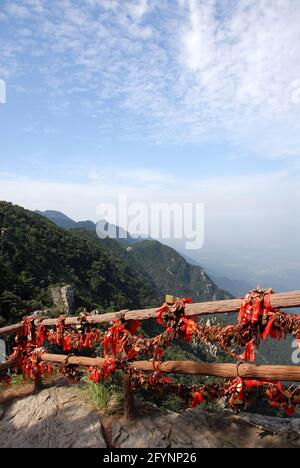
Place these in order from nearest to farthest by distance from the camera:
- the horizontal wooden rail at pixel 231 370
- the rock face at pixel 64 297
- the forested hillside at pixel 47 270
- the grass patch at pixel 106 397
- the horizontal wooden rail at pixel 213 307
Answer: the horizontal wooden rail at pixel 213 307 < the horizontal wooden rail at pixel 231 370 < the grass patch at pixel 106 397 < the rock face at pixel 64 297 < the forested hillside at pixel 47 270

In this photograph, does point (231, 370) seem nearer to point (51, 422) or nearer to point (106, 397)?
point (106, 397)

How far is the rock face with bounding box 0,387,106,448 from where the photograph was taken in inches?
190

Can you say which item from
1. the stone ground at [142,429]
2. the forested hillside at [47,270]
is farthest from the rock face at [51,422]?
the forested hillside at [47,270]

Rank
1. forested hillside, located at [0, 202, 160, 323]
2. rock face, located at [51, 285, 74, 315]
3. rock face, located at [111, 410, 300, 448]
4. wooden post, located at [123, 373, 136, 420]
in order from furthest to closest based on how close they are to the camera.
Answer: forested hillside, located at [0, 202, 160, 323] → rock face, located at [51, 285, 74, 315] → wooden post, located at [123, 373, 136, 420] → rock face, located at [111, 410, 300, 448]

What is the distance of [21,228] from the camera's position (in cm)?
6675

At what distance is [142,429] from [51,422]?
161 cm

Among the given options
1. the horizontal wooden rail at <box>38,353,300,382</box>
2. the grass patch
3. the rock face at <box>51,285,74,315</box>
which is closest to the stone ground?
the grass patch

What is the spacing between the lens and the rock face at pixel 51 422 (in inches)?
190

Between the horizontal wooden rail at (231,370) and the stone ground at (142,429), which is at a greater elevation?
the horizontal wooden rail at (231,370)

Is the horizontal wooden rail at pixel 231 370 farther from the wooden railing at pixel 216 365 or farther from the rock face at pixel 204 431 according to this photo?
the rock face at pixel 204 431

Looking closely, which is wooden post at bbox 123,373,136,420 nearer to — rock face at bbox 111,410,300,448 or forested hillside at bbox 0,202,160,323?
rock face at bbox 111,410,300,448

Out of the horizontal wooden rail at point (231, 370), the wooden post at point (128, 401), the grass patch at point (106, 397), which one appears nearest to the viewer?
the horizontal wooden rail at point (231, 370)

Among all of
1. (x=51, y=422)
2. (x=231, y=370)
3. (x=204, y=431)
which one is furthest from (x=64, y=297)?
(x=231, y=370)
